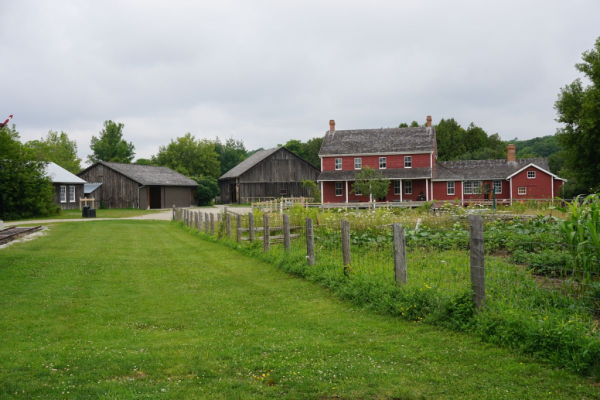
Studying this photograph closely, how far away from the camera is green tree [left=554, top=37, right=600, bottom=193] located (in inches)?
1591

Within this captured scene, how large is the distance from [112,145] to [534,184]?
255ft

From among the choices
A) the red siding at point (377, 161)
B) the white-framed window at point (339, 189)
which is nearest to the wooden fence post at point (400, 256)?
the red siding at point (377, 161)

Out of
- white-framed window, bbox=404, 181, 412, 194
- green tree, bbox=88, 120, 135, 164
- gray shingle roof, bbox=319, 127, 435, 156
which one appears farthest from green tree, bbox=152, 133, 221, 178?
white-framed window, bbox=404, 181, 412, 194

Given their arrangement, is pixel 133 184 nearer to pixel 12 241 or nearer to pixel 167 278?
pixel 12 241

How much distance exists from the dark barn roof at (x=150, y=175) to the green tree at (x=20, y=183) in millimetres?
16376

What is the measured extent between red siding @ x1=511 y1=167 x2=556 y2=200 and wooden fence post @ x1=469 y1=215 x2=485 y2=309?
45315 millimetres

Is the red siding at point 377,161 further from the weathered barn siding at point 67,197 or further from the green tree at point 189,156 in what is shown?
the green tree at point 189,156

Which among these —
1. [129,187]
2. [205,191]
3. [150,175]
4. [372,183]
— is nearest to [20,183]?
[129,187]

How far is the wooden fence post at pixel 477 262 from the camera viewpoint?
6684 millimetres

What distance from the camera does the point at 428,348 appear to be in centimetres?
602

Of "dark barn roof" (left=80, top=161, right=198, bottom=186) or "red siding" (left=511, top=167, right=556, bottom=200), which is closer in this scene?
"red siding" (left=511, top=167, right=556, bottom=200)

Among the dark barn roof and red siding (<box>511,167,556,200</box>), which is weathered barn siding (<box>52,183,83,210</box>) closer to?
the dark barn roof

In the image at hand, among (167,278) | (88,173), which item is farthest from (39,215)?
(167,278)

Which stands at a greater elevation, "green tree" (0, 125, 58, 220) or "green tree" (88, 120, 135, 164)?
"green tree" (88, 120, 135, 164)
